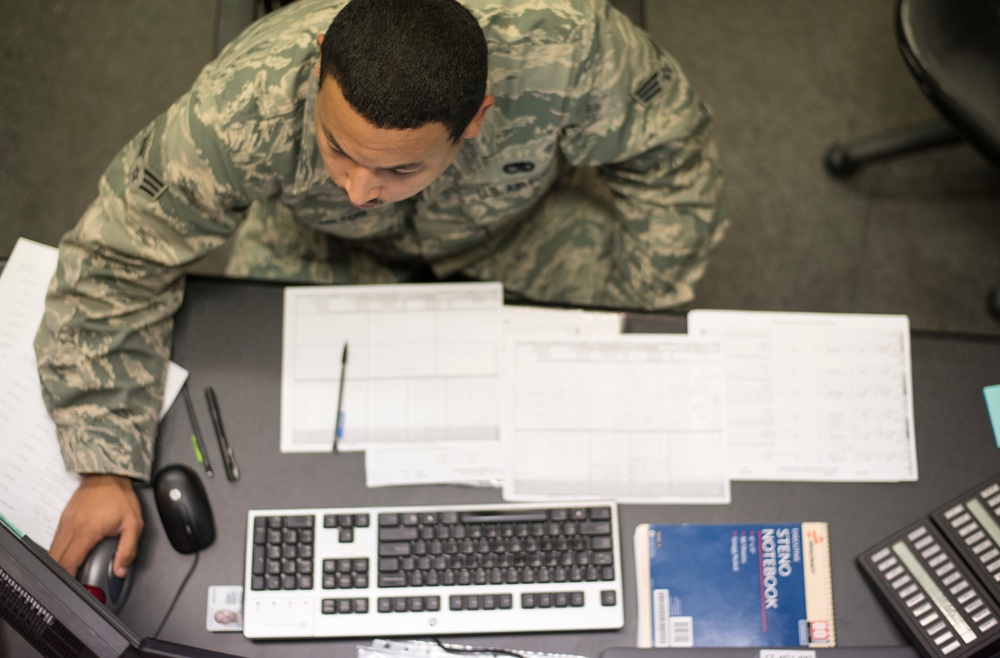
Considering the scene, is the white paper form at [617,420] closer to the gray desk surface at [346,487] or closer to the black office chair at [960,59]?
the gray desk surface at [346,487]

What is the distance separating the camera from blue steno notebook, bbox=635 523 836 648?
1042mm

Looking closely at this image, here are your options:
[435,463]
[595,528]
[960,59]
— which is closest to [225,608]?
[435,463]

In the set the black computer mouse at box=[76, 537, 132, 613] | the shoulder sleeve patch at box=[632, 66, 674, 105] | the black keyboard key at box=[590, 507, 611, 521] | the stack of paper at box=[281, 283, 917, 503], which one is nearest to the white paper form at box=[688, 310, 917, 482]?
the stack of paper at box=[281, 283, 917, 503]

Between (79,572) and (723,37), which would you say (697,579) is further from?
(723,37)

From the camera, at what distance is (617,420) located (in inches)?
43.7

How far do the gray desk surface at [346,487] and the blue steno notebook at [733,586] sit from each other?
17 millimetres

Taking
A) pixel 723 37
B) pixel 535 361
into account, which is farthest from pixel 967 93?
pixel 535 361

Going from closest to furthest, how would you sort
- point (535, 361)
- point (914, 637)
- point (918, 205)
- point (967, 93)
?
point (914, 637), point (535, 361), point (967, 93), point (918, 205)

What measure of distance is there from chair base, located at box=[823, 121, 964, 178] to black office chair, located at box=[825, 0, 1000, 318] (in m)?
0.34

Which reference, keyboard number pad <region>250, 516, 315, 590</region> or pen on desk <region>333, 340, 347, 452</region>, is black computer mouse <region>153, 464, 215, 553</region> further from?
pen on desk <region>333, 340, 347, 452</region>

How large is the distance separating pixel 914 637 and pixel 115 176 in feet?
3.37

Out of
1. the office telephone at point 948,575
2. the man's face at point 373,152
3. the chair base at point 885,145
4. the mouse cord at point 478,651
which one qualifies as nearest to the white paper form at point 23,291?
the man's face at point 373,152

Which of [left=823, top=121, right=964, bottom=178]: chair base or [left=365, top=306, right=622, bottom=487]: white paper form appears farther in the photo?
[left=823, top=121, right=964, bottom=178]: chair base

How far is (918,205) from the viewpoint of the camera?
6.14 ft
